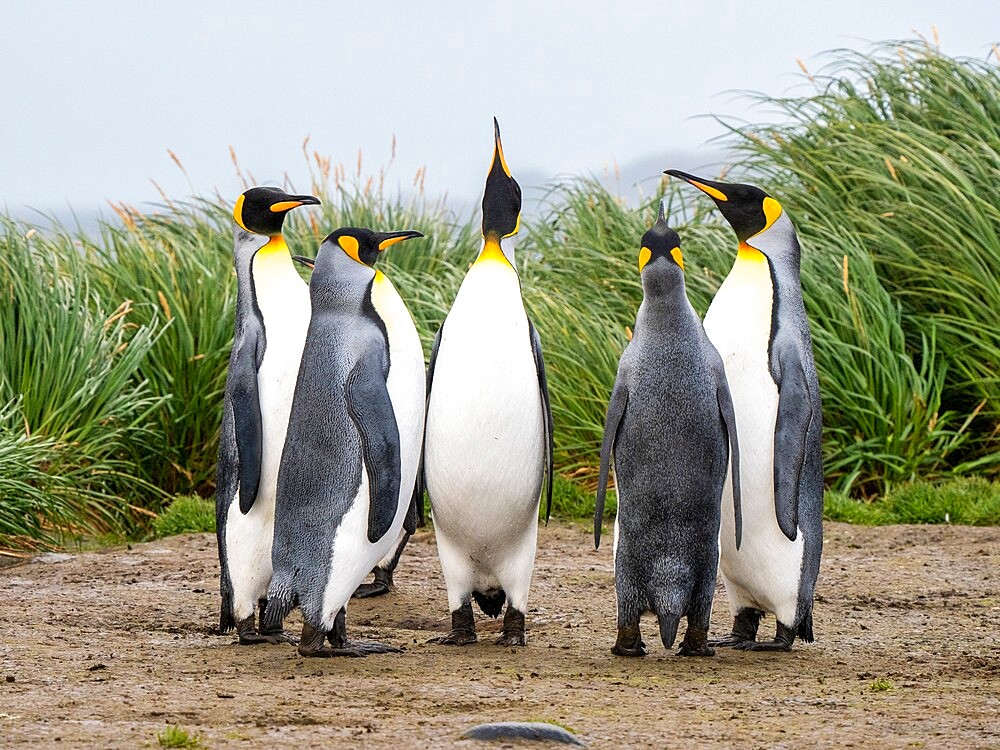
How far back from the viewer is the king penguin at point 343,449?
4.23 meters

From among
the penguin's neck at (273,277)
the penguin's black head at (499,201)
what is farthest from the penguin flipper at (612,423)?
the penguin's neck at (273,277)

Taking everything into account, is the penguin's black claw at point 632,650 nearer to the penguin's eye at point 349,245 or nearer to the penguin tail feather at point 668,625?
the penguin tail feather at point 668,625

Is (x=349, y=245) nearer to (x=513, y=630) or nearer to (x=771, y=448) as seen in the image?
(x=513, y=630)

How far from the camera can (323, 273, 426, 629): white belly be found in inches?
166

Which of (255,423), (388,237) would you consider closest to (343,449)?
(255,423)

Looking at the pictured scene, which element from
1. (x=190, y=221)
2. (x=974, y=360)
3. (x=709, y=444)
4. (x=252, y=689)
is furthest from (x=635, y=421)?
(x=190, y=221)

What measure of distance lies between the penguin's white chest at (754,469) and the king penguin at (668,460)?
210mm

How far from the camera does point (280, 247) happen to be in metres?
5.03

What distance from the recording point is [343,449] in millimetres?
4305

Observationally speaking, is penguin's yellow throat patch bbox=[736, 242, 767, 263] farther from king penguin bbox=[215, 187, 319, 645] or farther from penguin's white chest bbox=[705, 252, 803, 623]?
king penguin bbox=[215, 187, 319, 645]

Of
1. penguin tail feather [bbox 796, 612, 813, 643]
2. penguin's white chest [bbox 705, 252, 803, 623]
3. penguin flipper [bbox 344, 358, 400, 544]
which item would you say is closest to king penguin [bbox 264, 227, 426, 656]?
penguin flipper [bbox 344, 358, 400, 544]

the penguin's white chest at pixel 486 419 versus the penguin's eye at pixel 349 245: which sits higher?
the penguin's eye at pixel 349 245

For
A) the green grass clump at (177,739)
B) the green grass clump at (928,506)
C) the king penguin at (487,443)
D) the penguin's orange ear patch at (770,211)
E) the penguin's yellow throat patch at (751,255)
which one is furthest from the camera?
the green grass clump at (928,506)

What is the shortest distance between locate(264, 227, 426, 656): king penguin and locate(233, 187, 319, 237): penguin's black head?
56 cm
